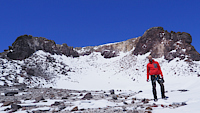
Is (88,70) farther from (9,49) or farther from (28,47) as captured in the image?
(9,49)

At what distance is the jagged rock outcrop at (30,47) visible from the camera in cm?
2433

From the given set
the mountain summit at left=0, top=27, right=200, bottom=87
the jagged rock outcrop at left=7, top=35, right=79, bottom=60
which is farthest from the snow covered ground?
the jagged rock outcrop at left=7, top=35, right=79, bottom=60

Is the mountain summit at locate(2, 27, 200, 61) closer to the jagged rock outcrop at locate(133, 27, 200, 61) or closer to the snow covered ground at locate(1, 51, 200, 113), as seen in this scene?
the jagged rock outcrop at locate(133, 27, 200, 61)

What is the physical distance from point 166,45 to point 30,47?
28.5 meters

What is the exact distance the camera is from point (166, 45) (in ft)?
95.2

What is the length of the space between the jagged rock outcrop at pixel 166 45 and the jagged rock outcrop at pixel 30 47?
747 inches

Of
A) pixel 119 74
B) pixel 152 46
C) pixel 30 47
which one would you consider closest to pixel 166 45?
pixel 152 46

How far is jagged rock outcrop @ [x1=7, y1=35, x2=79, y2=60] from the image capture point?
24327 millimetres

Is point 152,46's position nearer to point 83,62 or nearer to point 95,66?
point 95,66

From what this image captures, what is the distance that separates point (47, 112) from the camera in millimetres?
5387

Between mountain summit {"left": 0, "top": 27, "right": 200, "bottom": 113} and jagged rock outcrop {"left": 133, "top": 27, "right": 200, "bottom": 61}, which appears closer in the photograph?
mountain summit {"left": 0, "top": 27, "right": 200, "bottom": 113}

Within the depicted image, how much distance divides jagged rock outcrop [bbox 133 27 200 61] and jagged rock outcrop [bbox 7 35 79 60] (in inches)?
747

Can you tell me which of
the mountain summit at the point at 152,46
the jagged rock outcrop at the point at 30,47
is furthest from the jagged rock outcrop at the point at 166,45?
the jagged rock outcrop at the point at 30,47

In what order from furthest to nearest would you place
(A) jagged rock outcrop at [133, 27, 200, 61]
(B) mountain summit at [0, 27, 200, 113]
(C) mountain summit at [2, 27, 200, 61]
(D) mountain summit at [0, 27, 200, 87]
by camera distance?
(A) jagged rock outcrop at [133, 27, 200, 61] < (C) mountain summit at [2, 27, 200, 61] < (D) mountain summit at [0, 27, 200, 87] < (B) mountain summit at [0, 27, 200, 113]
